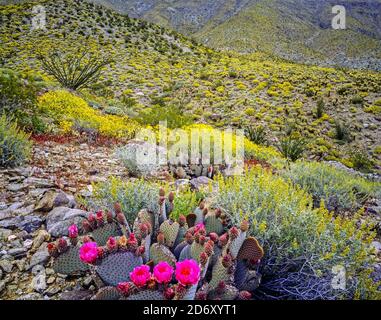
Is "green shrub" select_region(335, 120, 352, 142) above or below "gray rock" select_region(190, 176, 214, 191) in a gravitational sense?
above

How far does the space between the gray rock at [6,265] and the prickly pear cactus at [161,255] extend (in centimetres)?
114

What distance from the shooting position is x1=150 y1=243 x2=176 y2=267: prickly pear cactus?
197 cm

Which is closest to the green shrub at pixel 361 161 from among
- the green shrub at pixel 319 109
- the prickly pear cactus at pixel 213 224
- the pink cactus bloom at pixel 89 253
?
the green shrub at pixel 319 109

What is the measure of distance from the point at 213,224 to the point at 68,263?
119 cm

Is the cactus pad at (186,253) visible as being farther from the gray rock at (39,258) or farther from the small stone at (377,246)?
the small stone at (377,246)

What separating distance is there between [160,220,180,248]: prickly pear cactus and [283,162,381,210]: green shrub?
109 inches

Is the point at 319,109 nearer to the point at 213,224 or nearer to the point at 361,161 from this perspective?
the point at 361,161

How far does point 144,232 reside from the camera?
2072mm

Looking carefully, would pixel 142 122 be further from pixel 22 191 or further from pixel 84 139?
pixel 22 191

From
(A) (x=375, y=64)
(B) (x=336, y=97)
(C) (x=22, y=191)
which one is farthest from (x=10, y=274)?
(A) (x=375, y=64)

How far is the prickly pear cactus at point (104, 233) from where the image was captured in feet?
7.24

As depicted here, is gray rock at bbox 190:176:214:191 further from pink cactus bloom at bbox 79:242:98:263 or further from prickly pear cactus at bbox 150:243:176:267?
pink cactus bloom at bbox 79:242:98:263

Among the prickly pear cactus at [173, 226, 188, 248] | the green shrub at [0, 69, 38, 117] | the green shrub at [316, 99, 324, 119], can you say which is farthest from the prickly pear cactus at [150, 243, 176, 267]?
the green shrub at [316, 99, 324, 119]

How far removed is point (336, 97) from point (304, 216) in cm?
1467
